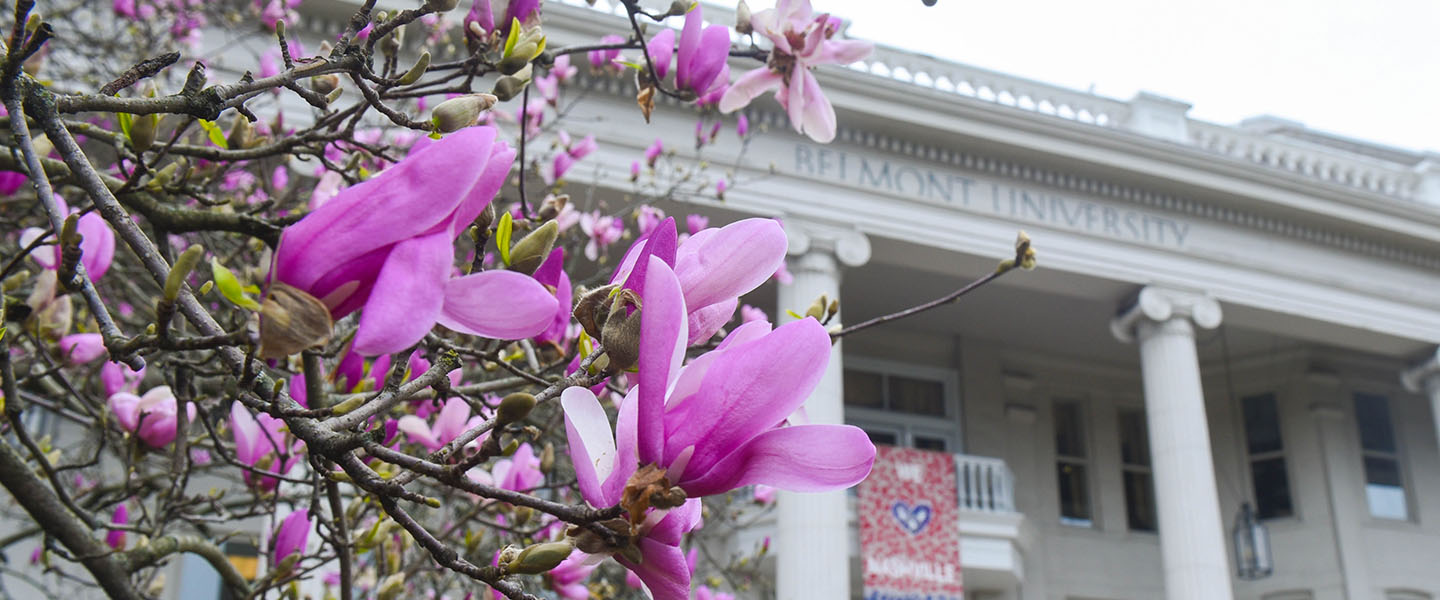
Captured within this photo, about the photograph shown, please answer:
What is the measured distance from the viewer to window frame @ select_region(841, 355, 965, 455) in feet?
38.1

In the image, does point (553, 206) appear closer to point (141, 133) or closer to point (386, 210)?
point (141, 133)

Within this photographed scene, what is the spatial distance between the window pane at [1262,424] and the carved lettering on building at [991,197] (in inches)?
158

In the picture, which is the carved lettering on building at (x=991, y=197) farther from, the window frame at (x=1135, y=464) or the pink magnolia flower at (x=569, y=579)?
the pink magnolia flower at (x=569, y=579)

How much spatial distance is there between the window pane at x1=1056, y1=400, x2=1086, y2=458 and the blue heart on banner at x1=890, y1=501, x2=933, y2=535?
3.97 metres

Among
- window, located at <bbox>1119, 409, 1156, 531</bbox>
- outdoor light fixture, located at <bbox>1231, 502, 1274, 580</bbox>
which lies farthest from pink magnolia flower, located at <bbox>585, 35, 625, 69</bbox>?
window, located at <bbox>1119, 409, 1156, 531</bbox>

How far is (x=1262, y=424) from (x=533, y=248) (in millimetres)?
13472

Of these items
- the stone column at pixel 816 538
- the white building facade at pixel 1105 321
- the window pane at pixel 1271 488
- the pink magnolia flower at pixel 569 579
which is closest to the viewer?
the pink magnolia flower at pixel 569 579

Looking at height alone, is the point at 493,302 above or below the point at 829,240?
below

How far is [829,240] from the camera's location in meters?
8.46

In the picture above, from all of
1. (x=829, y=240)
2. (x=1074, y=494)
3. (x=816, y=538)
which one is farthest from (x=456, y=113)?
(x=1074, y=494)

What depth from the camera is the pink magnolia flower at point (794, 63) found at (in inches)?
57.6

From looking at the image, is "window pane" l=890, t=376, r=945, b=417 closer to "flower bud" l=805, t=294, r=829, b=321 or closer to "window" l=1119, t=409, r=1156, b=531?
"window" l=1119, t=409, r=1156, b=531

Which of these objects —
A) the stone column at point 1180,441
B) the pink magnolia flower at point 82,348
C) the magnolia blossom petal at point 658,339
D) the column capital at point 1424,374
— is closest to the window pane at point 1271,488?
the column capital at point 1424,374

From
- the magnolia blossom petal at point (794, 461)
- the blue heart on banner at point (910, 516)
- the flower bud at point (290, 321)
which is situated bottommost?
the magnolia blossom petal at point (794, 461)
